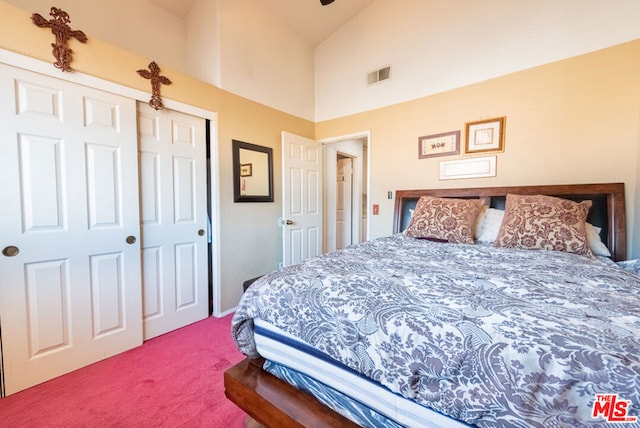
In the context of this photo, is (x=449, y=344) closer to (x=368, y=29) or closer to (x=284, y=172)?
(x=284, y=172)

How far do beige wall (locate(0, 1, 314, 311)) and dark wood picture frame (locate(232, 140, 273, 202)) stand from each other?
0.06m

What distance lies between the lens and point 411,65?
9.19ft

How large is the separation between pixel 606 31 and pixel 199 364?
3894 millimetres

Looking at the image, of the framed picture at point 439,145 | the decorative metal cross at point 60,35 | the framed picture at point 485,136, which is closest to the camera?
the decorative metal cross at point 60,35

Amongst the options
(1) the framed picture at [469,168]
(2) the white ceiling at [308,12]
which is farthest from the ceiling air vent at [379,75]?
(1) the framed picture at [469,168]

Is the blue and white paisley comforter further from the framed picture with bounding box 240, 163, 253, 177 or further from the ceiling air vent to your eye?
the ceiling air vent

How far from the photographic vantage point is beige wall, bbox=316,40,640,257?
1.86 m

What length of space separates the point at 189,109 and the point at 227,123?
0.38 meters

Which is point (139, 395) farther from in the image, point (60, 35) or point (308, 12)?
point (308, 12)

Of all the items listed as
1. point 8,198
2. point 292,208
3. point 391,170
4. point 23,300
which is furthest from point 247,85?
point 23,300

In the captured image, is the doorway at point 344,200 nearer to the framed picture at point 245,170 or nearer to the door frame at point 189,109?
the framed picture at point 245,170

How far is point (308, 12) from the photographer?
3.00 meters

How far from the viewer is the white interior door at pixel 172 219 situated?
213cm

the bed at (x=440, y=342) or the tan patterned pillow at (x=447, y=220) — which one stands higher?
the tan patterned pillow at (x=447, y=220)
